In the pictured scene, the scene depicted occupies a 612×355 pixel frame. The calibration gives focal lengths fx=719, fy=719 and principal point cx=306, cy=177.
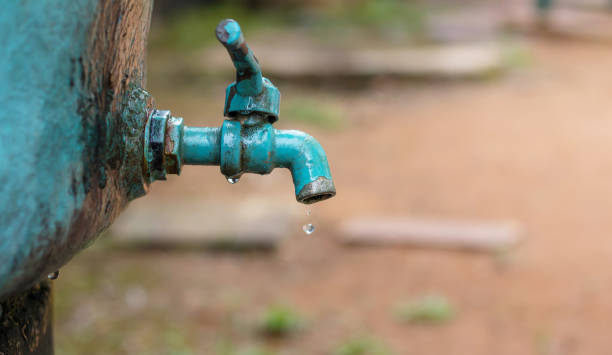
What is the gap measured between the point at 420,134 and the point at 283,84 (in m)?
1.61

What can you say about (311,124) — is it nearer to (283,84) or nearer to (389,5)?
(283,84)

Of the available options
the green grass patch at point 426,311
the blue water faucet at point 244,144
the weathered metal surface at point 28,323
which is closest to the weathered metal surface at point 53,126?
the blue water faucet at point 244,144

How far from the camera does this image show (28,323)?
1.07 m

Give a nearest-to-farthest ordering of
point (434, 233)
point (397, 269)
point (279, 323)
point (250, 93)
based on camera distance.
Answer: point (250, 93), point (279, 323), point (397, 269), point (434, 233)

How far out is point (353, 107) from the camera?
5.84 m

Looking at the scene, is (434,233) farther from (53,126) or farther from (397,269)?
(53,126)

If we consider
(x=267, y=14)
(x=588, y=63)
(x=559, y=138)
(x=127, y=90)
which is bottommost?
(x=127, y=90)

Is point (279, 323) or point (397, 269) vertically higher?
point (397, 269)

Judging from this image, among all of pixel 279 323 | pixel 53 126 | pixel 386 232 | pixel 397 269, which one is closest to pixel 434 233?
pixel 386 232

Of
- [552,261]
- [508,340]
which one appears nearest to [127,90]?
[508,340]

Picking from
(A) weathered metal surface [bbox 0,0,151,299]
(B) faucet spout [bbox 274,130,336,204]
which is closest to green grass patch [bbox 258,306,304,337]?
(B) faucet spout [bbox 274,130,336,204]

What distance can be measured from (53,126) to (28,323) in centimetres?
41

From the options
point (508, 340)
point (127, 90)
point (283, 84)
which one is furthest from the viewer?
point (283, 84)

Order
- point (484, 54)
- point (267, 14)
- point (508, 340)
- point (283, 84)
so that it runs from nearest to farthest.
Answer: point (508, 340) → point (283, 84) → point (484, 54) → point (267, 14)
